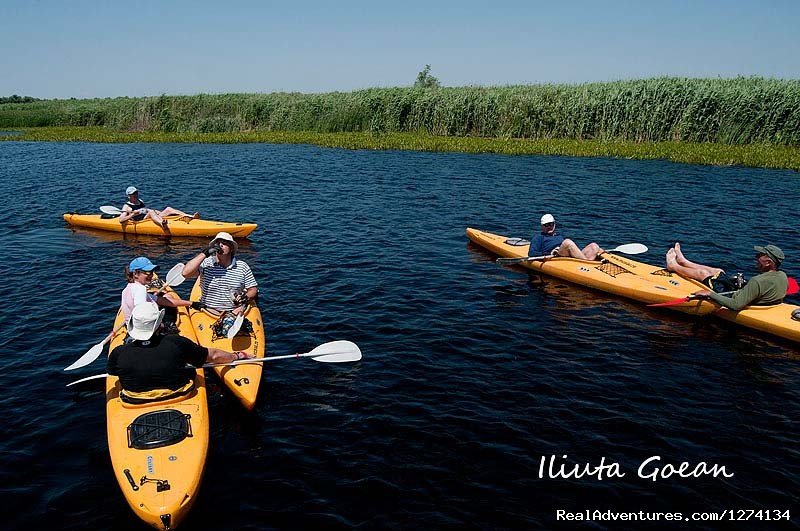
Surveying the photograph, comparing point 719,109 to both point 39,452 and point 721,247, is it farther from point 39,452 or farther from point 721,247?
point 39,452

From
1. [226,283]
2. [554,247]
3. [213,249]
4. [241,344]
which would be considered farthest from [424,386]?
[554,247]

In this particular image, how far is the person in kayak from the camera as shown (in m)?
6.22

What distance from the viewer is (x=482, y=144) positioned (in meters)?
34.2

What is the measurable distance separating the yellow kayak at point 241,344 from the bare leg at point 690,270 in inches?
329

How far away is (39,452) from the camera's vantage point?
22.7 feet

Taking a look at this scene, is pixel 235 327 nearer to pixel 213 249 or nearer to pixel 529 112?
pixel 213 249

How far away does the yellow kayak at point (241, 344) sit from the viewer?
7.60 m

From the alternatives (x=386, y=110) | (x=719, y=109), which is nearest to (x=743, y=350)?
(x=719, y=109)

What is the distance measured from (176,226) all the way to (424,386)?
10936mm

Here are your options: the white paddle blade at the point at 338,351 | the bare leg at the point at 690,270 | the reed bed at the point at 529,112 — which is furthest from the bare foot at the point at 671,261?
the reed bed at the point at 529,112

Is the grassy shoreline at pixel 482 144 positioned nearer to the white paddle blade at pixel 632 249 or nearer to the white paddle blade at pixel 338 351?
the white paddle blade at pixel 632 249

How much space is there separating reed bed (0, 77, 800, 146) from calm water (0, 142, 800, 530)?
1382 centimetres

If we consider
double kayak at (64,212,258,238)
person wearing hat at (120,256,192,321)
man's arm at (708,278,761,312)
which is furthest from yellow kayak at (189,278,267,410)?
man's arm at (708,278,761,312)

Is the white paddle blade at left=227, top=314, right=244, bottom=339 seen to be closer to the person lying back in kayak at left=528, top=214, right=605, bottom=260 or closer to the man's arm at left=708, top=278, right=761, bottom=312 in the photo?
the person lying back in kayak at left=528, top=214, right=605, bottom=260
